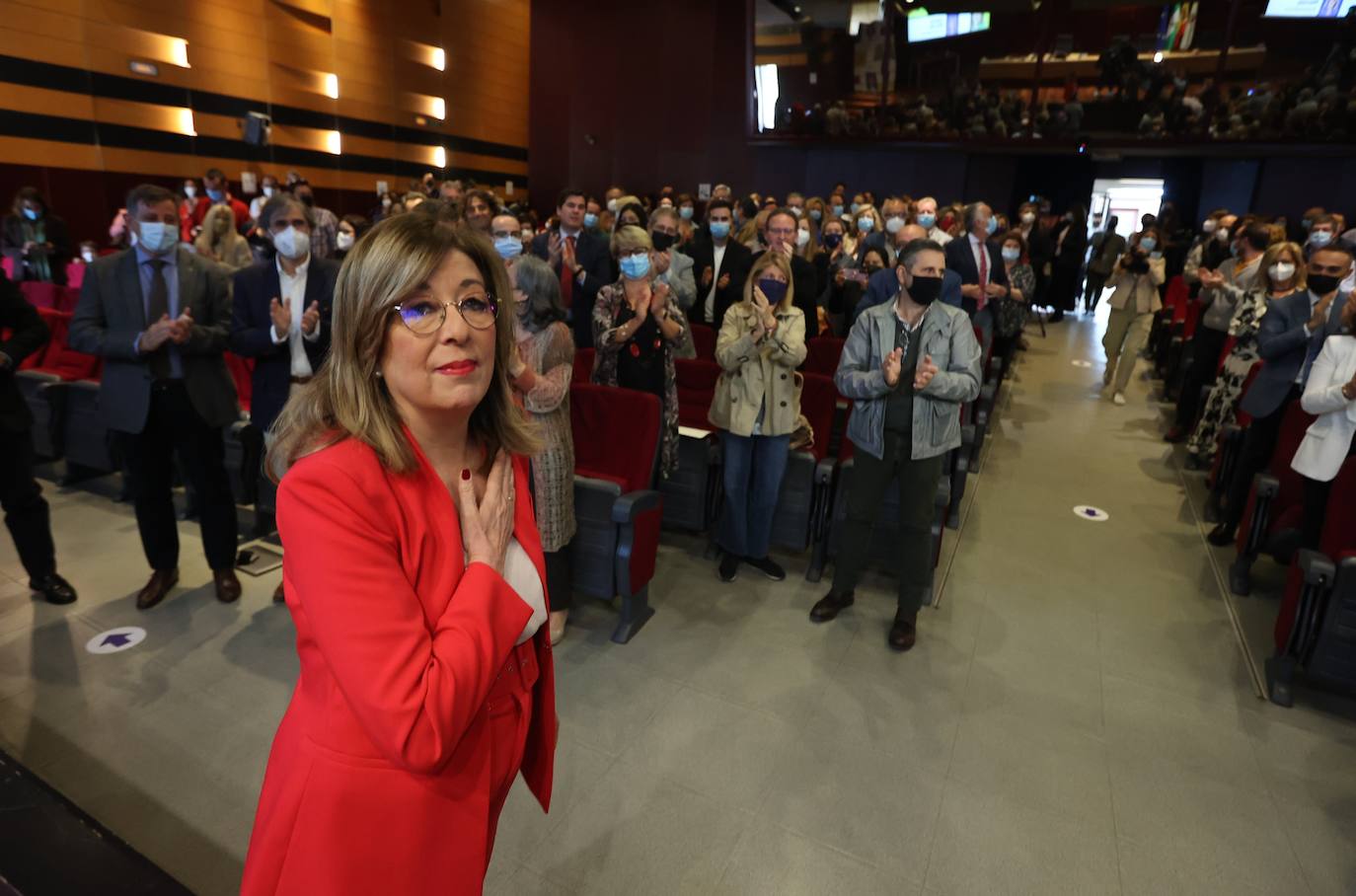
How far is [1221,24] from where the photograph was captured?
10531 millimetres

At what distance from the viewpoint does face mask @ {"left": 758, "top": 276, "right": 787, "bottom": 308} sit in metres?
3.42

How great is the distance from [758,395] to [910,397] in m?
0.73

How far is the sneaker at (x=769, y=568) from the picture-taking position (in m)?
3.84

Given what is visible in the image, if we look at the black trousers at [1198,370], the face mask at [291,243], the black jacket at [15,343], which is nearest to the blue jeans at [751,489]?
the face mask at [291,243]

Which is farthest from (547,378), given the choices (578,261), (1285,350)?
(1285,350)

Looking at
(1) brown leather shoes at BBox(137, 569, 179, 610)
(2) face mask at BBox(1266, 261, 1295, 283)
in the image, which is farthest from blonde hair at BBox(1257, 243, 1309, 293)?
(1) brown leather shoes at BBox(137, 569, 179, 610)

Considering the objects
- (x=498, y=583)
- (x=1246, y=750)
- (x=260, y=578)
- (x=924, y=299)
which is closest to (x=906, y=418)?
(x=924, y=299)

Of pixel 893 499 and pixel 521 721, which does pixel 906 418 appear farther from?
pixel 521 721

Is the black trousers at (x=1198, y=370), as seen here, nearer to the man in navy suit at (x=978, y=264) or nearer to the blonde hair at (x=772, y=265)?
the man in navy suit at (x=978, y=264)

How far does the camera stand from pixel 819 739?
8.66 feet

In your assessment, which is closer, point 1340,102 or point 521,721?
point 521,721

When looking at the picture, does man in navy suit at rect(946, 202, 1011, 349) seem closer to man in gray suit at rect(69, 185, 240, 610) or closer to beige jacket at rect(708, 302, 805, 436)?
beige jacket at rect(708, 302, 805, 436)

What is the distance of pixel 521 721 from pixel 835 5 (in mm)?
13691

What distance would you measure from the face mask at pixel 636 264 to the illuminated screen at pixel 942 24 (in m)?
11.5
